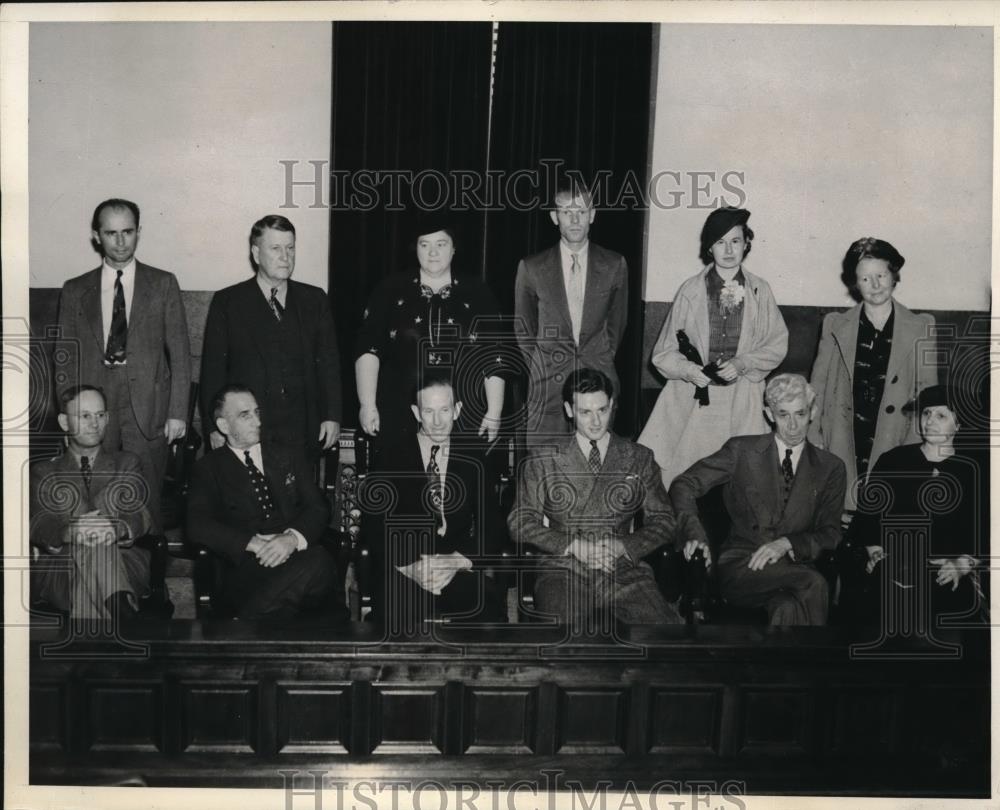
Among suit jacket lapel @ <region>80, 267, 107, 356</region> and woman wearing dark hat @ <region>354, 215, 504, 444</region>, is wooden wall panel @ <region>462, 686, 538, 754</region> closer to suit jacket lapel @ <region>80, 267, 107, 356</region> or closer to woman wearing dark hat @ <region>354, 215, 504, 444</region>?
woman wearing dark hat @ <region>354, 215, 504, 444</region>

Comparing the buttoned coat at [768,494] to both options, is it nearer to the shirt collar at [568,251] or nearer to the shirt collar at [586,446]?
the shirt collar at [586,446]

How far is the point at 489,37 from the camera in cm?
446

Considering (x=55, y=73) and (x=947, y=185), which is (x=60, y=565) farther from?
(x=947, y=185)

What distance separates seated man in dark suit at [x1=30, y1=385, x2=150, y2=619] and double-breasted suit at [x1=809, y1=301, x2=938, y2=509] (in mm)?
2831

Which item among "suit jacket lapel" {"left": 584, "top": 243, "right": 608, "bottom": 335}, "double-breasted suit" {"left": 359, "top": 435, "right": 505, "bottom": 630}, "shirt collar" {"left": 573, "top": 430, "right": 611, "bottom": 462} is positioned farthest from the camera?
"suit jacket lapel" {"left": 584, "top": 243, "right": 608, "bottom": 335}

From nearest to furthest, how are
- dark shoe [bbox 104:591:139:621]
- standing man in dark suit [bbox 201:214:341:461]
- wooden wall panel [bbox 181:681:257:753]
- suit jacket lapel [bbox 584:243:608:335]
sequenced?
wooden wall panel [bbox 181:681:257:753] → dark shoe [bbox 104:591:139:621] → standing man in dark suit [bbox 201:214:341:461] → suit jacket lapel [bbox 584:243:608:335]

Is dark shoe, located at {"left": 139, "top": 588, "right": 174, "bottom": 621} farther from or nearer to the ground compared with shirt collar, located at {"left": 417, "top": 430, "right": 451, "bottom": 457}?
nearer to the ground

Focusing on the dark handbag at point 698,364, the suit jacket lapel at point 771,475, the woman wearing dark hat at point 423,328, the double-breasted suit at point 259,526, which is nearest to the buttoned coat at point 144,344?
the double-breasted suit at point 259,526

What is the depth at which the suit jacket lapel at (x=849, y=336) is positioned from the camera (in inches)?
183

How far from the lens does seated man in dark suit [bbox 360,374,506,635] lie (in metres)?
4.33

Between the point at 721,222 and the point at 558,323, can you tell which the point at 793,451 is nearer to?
the point at 721,222

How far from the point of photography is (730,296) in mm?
4672

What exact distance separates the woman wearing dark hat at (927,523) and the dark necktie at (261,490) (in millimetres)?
2353

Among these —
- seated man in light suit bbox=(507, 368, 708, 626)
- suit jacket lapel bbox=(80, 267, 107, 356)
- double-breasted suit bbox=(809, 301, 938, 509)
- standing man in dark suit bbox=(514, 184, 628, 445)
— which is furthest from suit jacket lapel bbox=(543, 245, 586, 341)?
suit jacket lapel bbox=(80, 267, 107, 356)
